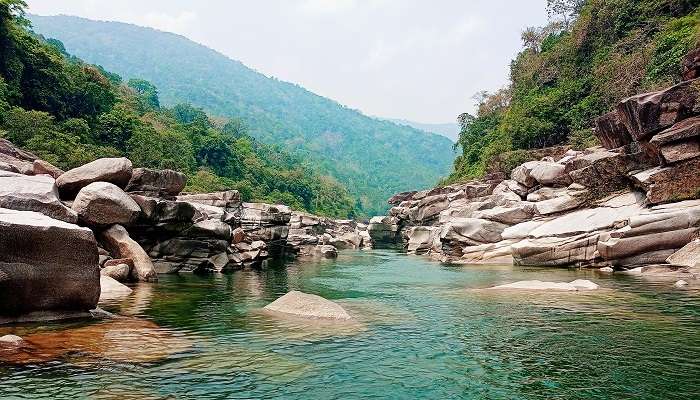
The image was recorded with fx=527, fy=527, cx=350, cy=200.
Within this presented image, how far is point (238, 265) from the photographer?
3161 cm

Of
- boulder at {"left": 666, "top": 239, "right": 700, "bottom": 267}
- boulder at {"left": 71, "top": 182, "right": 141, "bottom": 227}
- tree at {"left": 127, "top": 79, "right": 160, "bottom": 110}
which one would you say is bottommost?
boulder at {"left": 666, "top": 239, "right": 700, "bottom": 267}

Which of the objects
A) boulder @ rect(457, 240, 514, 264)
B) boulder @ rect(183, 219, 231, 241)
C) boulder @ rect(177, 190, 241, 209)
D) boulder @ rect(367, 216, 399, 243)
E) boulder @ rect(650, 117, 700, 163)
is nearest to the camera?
boulder @ rect(650, 117, 700, 163)

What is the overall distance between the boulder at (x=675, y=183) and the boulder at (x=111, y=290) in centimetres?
2269

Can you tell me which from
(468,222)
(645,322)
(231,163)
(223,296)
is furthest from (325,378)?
(231,163)

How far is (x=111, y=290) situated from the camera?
17641mm

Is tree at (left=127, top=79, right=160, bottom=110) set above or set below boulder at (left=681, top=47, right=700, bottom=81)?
above

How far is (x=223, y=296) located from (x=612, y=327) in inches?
502

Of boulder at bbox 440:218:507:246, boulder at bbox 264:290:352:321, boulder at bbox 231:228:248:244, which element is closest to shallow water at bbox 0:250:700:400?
boulder at bbox 264:290:352:321

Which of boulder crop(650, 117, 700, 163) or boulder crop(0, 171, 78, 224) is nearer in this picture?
boulder crop(0, 171, 78, 224)

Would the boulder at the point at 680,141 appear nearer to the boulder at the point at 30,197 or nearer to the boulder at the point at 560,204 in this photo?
the boulder at the point at 560,204

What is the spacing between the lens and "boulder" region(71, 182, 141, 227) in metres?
21.0

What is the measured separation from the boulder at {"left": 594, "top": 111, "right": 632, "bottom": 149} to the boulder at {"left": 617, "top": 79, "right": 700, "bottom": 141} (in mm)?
2726

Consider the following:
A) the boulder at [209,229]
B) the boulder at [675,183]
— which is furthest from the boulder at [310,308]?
the boulder at [675,183]

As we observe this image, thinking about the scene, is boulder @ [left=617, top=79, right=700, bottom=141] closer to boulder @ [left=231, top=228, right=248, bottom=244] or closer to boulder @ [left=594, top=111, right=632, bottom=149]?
boulder @ [left=594, top=111, right=632, bottom=149]
